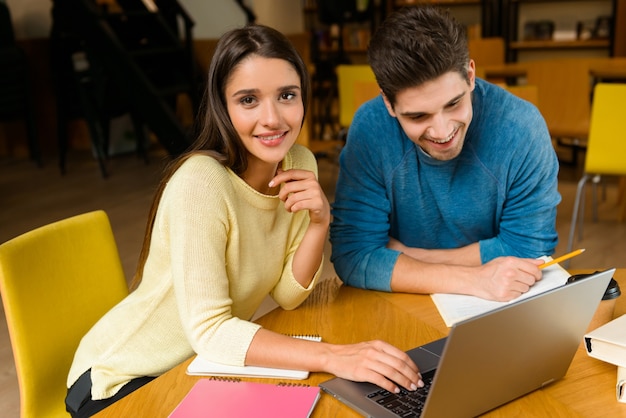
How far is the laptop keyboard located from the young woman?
0.03 metres

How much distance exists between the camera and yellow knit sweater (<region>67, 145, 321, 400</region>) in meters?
1.20

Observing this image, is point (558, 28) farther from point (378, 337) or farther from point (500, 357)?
point (500, 357)

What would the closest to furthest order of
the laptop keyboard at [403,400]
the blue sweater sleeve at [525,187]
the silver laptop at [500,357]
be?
the silver laptop at [500,357]
the laptop keyboard at [403,400]
the blue sweater sleeve at [525,187]

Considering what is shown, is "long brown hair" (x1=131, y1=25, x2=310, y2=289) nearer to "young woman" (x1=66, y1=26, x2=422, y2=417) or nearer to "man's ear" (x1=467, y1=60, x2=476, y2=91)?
"young woman" (x1=66, y1=26, x2=422, y2=417)

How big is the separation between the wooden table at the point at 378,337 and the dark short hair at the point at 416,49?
436 mm

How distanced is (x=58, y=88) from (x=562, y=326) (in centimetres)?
521

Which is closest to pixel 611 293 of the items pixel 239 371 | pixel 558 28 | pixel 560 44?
pixel 239 371

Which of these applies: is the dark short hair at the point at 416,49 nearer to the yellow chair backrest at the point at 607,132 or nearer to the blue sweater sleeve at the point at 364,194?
the blue sweater sleeve at the point at 364,194

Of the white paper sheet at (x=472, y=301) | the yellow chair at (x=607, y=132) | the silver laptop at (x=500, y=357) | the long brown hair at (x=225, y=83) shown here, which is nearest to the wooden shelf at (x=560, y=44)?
the yellow chair at (x=607, y=132)

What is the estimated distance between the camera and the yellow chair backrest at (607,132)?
3.28 meters

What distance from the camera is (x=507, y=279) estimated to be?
134 centimetres

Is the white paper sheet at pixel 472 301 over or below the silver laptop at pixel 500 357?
below

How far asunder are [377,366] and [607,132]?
8.87ft

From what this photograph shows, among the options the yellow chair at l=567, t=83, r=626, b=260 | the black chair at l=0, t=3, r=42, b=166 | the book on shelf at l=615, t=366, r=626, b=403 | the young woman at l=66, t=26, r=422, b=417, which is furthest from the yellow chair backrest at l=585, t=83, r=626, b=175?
the black chair at l=0, t=3, r=42, b=166
